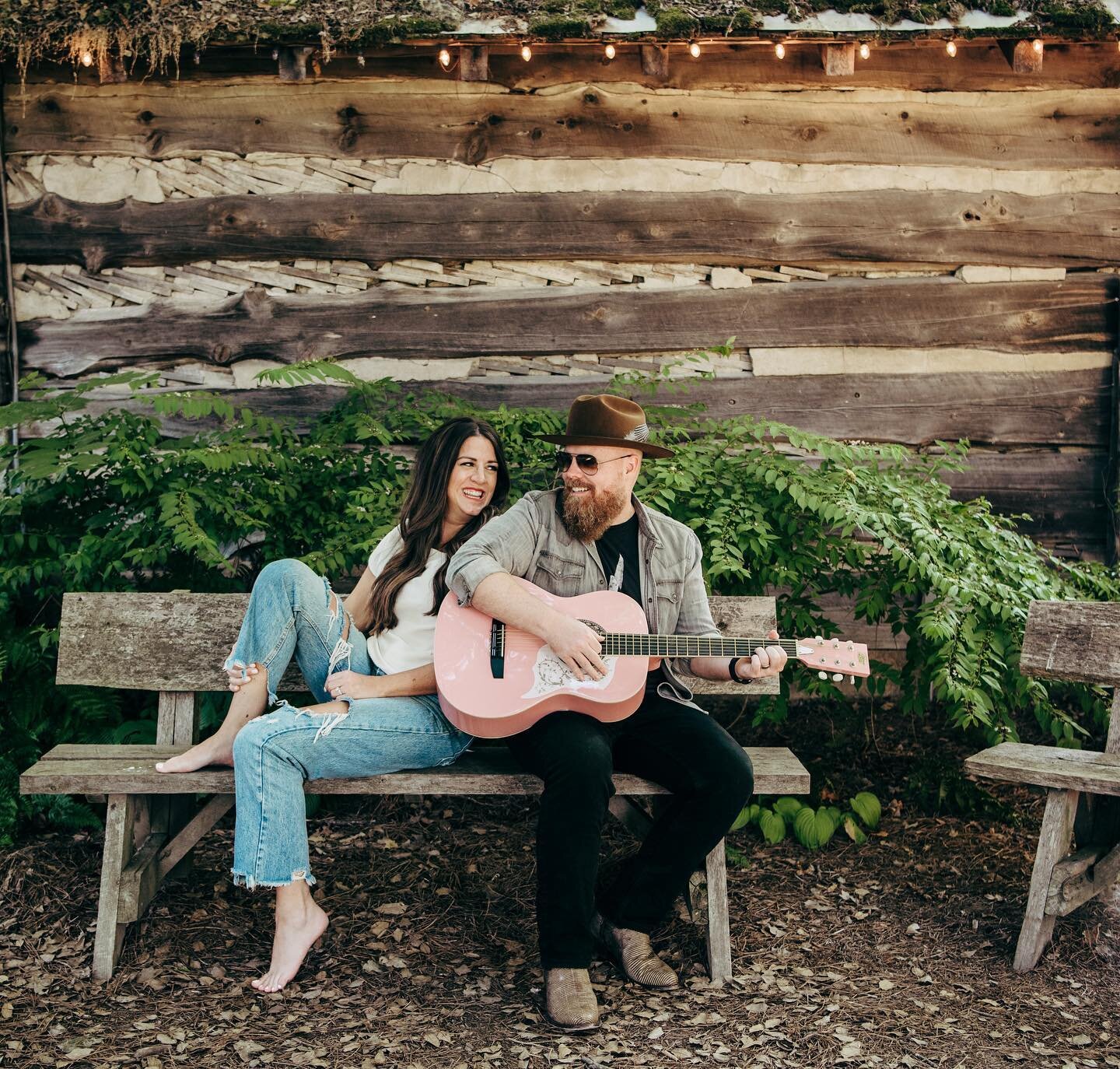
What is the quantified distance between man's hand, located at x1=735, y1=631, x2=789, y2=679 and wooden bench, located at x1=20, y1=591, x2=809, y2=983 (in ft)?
1.06

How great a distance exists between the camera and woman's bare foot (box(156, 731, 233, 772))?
336 centimetres

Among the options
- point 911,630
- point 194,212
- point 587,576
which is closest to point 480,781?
point 587,576

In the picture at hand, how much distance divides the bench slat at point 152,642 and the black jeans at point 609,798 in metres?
0.55

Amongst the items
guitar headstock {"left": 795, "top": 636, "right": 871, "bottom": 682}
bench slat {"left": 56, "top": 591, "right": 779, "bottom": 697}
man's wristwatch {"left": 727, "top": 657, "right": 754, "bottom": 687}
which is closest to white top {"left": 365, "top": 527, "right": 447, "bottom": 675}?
bench slat {"left": 56, "top": 591, "right": 779, "bottom": 697}

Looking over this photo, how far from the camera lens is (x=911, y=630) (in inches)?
171

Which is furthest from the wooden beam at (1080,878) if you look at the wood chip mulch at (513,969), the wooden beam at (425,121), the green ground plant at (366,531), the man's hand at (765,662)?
→ the wooden beam at (425,121)

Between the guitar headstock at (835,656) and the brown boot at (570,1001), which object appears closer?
the brown boot at (570,1001)

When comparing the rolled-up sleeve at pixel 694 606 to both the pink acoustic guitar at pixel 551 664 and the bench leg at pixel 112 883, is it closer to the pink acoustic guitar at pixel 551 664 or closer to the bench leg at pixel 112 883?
the pink acoustic guitar at pixel 551 664

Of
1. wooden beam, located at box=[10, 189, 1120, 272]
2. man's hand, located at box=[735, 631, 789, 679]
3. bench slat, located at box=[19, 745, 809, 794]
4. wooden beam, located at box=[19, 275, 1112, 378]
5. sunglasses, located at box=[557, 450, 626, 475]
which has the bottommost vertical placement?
bench slat, located at box=[19, 745, 809, 794]

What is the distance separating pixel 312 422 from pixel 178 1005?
2.97m

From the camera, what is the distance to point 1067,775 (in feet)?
10.9

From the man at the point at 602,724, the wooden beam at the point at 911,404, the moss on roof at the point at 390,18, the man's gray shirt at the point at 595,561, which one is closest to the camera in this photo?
the man at the point at 602,724

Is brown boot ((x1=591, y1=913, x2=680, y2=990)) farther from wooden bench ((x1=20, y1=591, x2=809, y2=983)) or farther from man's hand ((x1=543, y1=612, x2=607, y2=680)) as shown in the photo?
man's hand ((x1=543, y1=612, x2=607, y2=680))

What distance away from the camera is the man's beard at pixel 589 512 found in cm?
357
